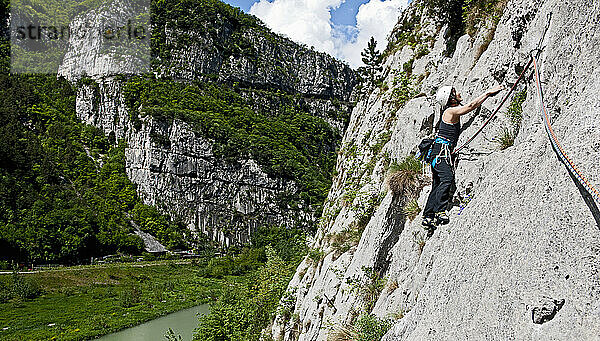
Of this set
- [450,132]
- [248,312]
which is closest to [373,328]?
[450,132]

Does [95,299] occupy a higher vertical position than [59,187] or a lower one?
lower

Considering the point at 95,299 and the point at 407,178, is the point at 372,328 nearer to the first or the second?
the point at 407,178

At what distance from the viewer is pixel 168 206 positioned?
85938 mm

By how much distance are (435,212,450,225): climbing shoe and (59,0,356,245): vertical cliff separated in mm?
78112

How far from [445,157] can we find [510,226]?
150cm

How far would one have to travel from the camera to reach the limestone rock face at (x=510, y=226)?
7.97 ft

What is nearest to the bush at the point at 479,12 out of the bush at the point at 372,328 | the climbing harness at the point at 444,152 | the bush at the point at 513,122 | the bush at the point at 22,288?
the bush at the point at 513,122

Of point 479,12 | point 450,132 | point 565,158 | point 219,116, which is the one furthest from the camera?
point 219,116

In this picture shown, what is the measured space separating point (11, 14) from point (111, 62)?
41421mm

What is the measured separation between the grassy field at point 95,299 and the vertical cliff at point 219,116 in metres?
28.8

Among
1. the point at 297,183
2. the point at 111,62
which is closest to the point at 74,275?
the point at 297,183

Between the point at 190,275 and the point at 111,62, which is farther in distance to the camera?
the point at 111,62

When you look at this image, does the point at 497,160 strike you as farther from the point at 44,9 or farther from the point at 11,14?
the point at 44,9

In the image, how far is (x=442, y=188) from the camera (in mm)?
4316
